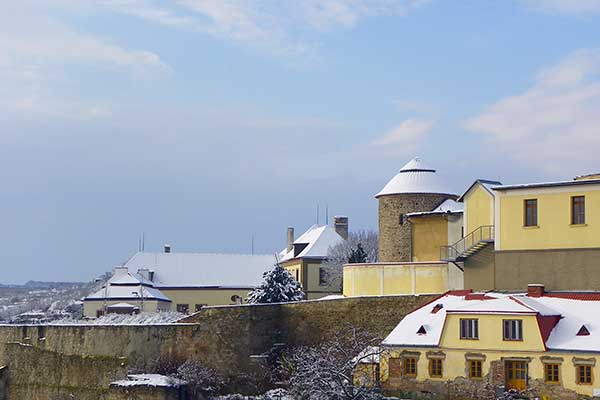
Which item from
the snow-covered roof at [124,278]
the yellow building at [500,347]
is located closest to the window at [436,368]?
the yellow building at [500,347]

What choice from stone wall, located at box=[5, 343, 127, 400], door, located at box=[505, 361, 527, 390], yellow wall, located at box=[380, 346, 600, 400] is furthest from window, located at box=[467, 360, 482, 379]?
Answer: stone wall, located at box=[5, 343, 127, 400]

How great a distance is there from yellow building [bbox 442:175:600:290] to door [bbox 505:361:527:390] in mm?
4490

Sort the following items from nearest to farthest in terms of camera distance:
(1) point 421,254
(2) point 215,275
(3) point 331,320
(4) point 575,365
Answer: (4) point 575,365, (3) point 331,320, (1) point 421,254, (2) point 215,275

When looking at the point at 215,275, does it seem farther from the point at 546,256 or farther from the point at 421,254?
the point at 546,256

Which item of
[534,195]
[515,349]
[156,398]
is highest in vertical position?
[534,195]

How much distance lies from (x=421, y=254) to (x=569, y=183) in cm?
1181

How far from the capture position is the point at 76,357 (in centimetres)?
4016

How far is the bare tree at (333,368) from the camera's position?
108 ft

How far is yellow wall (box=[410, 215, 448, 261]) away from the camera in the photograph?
44.8 metres

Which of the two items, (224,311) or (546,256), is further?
(224,311)

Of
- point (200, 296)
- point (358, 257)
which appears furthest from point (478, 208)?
point (200, 296)

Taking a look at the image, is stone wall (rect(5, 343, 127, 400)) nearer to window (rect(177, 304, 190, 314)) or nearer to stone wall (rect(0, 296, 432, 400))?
stone wall (rect(0, 296, 432, 400))

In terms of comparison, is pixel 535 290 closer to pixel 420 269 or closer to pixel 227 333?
pixel 420 269

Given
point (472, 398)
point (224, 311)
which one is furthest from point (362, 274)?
point (472, 398)
